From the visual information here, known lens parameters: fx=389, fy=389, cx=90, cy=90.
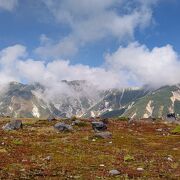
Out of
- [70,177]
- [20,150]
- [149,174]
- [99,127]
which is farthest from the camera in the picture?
[99,127]

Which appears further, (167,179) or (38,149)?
(38,149)

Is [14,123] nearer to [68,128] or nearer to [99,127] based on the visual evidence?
[68,128]

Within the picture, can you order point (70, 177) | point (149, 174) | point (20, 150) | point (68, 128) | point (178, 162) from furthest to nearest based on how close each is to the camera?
point (68, 128) → point (20, 150) → point (178, 162) → point (149, 174) → point (70, 177)

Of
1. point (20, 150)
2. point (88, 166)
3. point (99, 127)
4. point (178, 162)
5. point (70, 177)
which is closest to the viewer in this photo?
point (70, 177)

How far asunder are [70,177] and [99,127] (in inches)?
2021

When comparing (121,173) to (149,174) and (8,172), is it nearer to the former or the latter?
(149,174)

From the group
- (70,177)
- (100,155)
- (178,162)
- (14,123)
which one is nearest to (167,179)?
(70,177)

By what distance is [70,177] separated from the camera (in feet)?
88.7

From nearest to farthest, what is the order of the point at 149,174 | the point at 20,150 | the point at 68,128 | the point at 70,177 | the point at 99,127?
1. the point at 70,177
2. the point at 149,174
3. the point at 20,150
4. the point at 68,128
5. the point at 99,127

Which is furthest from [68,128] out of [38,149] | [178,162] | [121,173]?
[121,173]

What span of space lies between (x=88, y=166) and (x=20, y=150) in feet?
35.3

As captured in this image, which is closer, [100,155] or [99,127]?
[100,155]

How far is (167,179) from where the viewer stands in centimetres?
2823

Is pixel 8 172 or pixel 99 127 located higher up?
pixel 99 127
